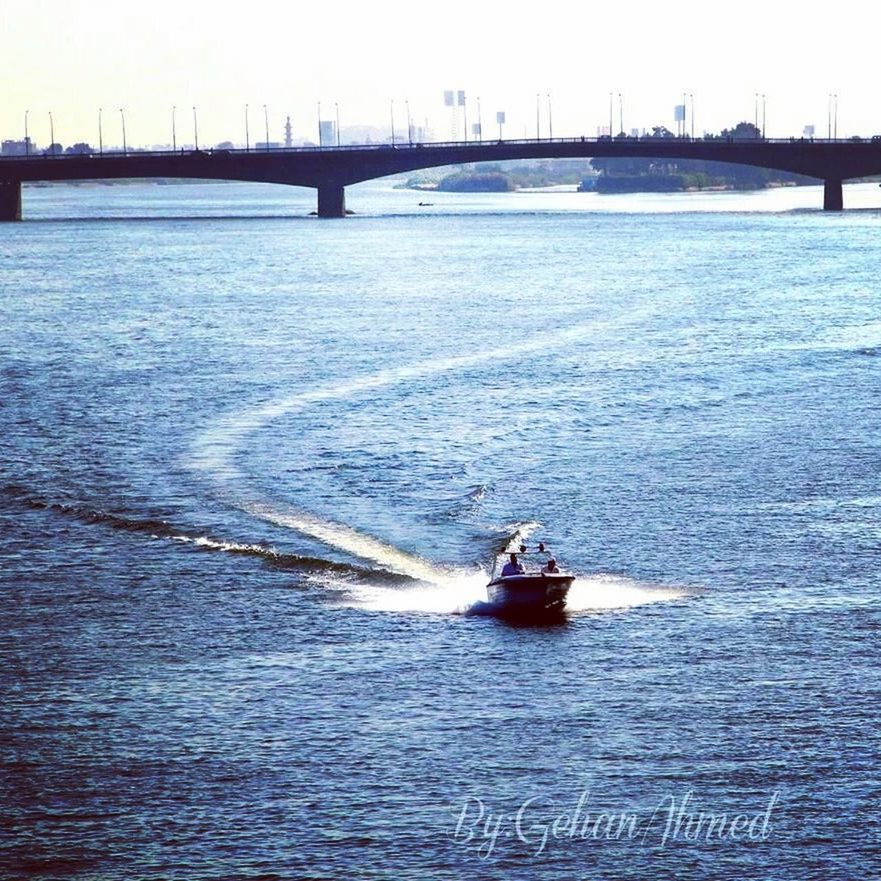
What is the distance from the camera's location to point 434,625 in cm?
4969

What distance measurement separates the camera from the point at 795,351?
4518 inches

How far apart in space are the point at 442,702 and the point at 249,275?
484 feet

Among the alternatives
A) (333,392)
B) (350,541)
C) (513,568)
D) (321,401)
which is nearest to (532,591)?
(513,568)

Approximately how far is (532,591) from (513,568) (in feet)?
3.79

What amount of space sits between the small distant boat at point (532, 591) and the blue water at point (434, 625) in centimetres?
67

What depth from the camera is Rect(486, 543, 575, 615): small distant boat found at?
49969mm

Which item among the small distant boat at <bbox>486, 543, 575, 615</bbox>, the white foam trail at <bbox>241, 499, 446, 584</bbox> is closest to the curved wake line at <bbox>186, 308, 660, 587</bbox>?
the white foam trail at <bbox>241, 499, 446, 584</bbox>

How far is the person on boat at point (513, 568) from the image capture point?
5084 cm

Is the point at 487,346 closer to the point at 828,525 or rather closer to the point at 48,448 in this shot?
the point at 48,448

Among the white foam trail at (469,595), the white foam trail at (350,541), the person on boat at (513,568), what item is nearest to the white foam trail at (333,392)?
the white foam trail at (350,541)

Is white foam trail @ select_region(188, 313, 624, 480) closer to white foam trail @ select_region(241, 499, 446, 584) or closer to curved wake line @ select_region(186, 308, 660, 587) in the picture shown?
curved wake line @ select_region(186, 308, 660, 587)

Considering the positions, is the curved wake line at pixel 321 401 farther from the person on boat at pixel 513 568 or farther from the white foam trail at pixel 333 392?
the person on boat at pixel 513 568

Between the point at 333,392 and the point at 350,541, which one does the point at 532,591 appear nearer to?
the point at 350,541

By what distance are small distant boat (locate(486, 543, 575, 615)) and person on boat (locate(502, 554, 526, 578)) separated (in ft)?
0.22
